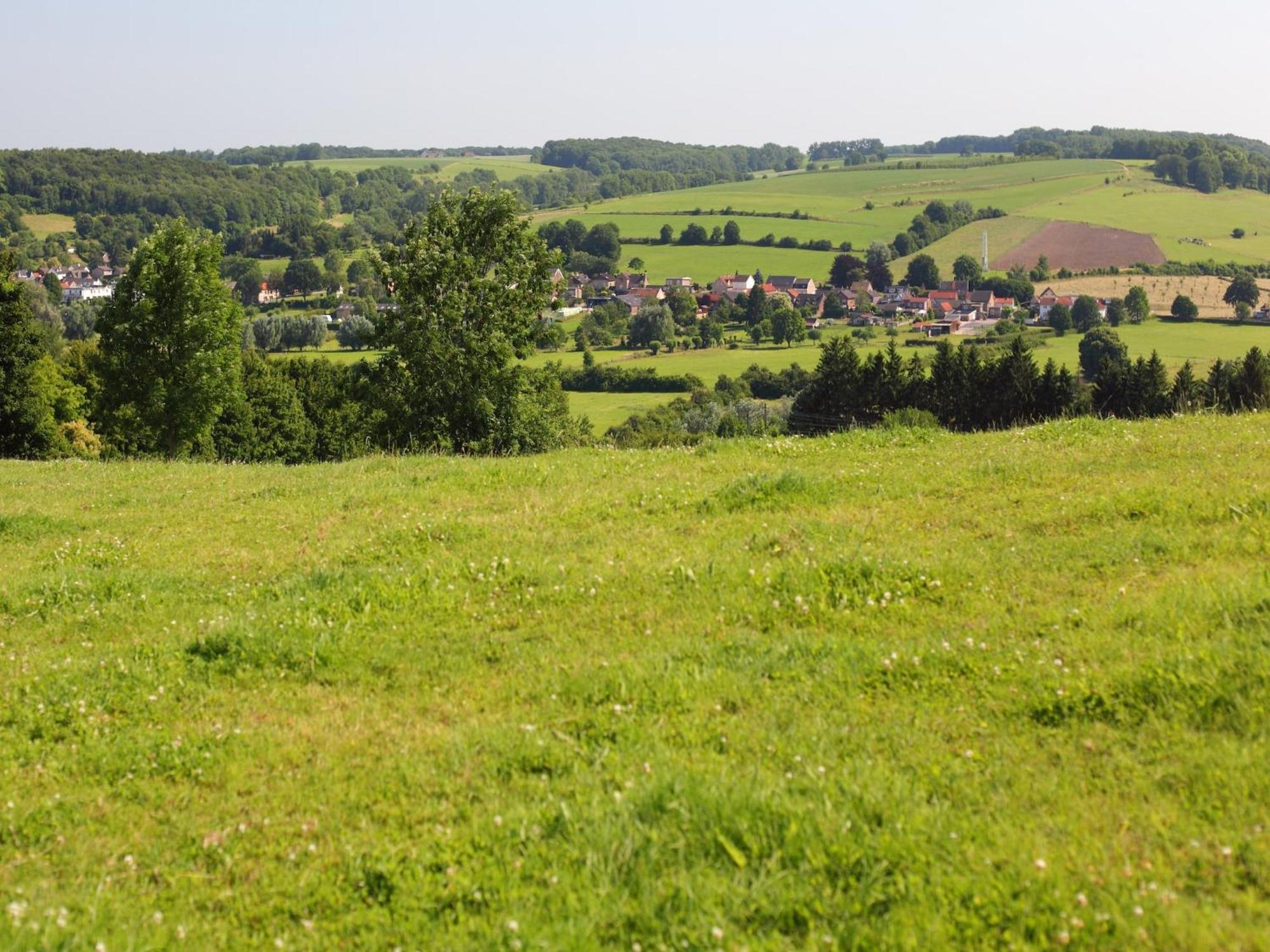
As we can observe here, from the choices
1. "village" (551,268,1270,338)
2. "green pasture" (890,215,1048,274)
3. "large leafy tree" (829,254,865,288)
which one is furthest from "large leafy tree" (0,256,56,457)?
"green pasture" (890,215,1048,274)

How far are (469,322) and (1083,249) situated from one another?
130547mm

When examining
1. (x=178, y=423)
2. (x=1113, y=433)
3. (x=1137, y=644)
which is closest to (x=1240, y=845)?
(x=1137, y=644)

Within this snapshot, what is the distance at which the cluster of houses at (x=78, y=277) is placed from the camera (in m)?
150

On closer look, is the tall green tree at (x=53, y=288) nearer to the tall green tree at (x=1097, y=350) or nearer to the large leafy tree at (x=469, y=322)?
the large leafy tree at (x=469, y=322)

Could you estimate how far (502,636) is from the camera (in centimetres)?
898

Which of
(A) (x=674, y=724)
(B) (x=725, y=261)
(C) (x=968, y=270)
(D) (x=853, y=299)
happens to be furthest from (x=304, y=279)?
(A) (x=674, y=724)

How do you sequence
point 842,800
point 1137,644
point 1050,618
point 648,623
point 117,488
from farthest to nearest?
point 117,488
point 648,623
point 1050,618
point 1137,644
point 842,800

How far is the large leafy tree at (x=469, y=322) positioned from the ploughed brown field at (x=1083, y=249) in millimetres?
121390

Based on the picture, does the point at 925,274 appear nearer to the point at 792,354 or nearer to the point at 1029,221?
the point at 1029,221

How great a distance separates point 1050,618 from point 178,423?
36.8 meters

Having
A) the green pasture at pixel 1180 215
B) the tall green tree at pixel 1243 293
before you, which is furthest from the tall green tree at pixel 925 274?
the tall green tree at pixel 1243 293

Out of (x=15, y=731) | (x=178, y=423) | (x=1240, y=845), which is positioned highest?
(x=1240, y=845)

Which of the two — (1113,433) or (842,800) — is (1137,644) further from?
(1113,433)

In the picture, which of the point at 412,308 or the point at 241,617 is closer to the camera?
the point at 241,617
